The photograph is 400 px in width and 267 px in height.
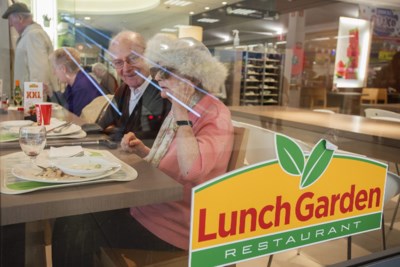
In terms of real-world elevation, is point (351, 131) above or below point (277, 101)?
below

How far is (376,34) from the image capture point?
2068 mm

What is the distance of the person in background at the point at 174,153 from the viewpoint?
1.14 metres

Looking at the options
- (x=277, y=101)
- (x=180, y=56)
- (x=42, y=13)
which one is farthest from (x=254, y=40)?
(x=42, y=13)

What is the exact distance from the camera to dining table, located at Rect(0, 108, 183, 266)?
84cm

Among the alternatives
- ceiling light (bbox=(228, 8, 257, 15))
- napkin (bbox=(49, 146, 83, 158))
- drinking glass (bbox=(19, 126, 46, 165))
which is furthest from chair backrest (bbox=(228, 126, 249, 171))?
drinking glass (bbox=(19, 126, 46, 165))

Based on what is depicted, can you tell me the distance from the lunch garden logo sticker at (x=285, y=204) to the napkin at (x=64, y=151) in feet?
1.24

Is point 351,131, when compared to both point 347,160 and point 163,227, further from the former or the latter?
point 163,227

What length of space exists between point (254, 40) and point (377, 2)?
91cm

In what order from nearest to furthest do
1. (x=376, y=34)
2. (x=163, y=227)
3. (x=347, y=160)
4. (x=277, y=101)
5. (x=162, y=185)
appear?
(x=162, y=185) < (x=163, y=227) < (x=347, y=160) < (x=277, y=101) < (x=376, y=34)

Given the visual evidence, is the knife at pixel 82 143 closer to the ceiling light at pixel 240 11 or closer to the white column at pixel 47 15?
the white column at pixel 47 15

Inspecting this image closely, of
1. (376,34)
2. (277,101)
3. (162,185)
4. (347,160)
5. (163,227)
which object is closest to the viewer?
(162,185)

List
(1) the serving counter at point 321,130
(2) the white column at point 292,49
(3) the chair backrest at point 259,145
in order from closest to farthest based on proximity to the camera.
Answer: (3) the chair backrest at point 259,145, (1) the serving counter at point 321,130, (2) the white column at point 292,49

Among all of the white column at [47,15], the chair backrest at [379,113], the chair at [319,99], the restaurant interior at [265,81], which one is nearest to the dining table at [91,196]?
the restaurant interior at [265,81]

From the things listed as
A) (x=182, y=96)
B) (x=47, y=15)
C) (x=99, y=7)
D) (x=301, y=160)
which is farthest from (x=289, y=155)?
(x=47, y=15)
